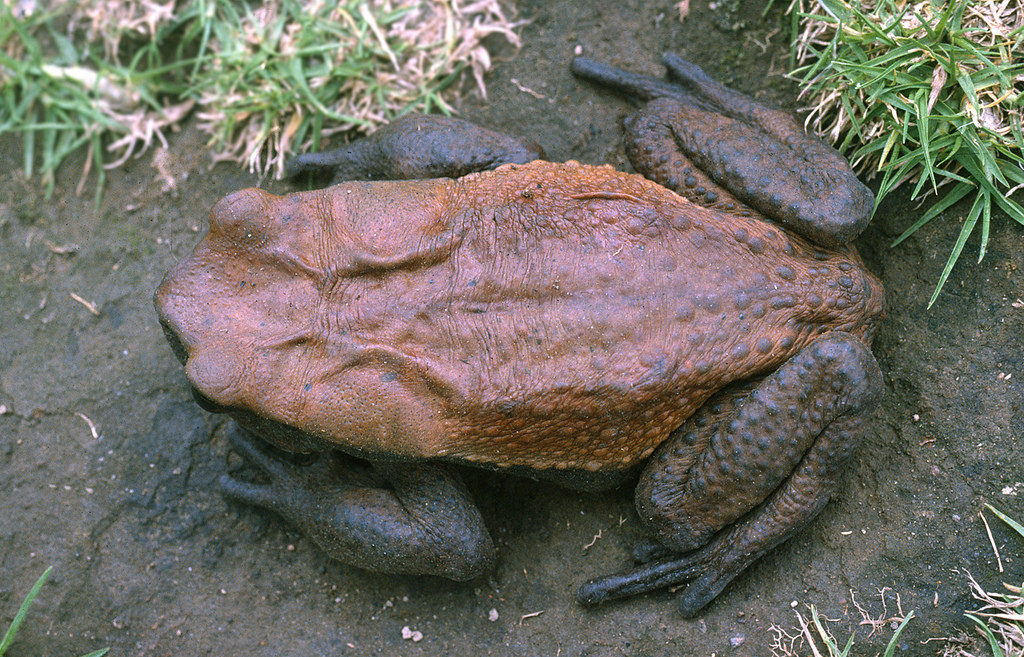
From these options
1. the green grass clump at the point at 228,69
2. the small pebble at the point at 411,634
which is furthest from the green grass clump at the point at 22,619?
the green grass clump at the point at 228,69

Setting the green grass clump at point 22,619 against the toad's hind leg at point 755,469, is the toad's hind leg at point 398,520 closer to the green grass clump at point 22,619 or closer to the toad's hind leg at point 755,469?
the toad's hind leg at point 755,469

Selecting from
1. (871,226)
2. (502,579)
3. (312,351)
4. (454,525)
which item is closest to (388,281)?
(312,351)

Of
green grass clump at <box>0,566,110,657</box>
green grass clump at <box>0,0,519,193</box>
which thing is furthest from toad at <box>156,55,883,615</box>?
green grass clump at <box>0,566,110,657</box>

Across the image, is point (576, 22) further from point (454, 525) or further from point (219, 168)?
point (454, 525)

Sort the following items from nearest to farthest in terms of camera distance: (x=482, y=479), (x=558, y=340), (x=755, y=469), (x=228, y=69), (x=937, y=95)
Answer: (x=558, y=340) < (x=755, y=469) < (x=937, y=95) < (x=482, y=479) < (x=228, y=69)

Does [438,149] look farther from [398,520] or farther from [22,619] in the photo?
[22,619]

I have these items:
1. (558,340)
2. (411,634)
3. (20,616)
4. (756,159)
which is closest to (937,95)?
(756,159)
